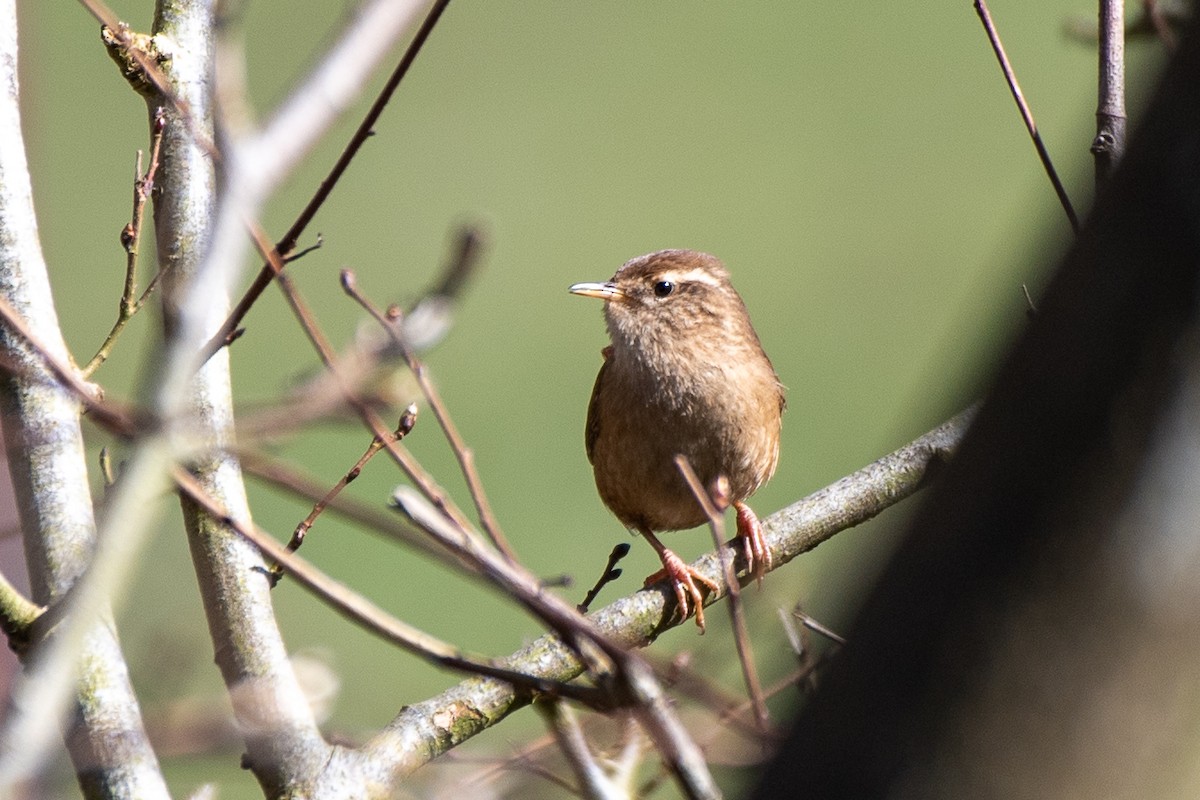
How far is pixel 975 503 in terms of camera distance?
1011mm

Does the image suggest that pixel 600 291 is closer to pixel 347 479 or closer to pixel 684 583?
pixel 684 583

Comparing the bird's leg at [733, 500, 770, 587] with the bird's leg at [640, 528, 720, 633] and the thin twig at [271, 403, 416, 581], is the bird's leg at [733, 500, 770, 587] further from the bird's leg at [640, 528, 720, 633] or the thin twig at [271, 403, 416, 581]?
the thin twig at [271, 403, 416, 581]

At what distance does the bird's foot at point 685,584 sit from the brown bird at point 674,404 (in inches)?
19.9

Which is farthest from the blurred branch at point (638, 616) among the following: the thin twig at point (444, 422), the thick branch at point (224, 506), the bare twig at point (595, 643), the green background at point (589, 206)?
the green background at point (589, 206)

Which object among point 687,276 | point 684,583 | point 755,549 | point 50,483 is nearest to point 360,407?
point 50,483

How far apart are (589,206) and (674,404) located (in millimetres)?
7517

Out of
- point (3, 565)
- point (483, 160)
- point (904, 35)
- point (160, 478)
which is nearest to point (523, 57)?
point (483, 160)

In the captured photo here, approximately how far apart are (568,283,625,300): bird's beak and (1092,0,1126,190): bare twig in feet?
7.31

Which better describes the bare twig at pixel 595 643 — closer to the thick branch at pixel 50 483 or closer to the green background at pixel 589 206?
the thick branch at pixel 50 483

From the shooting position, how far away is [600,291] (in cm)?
483

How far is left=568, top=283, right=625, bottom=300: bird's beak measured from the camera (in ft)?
15.8

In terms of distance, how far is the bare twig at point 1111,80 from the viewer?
2758mm

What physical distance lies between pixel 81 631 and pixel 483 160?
1103 cm

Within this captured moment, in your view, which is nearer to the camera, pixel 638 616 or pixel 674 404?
pixel 638 616
